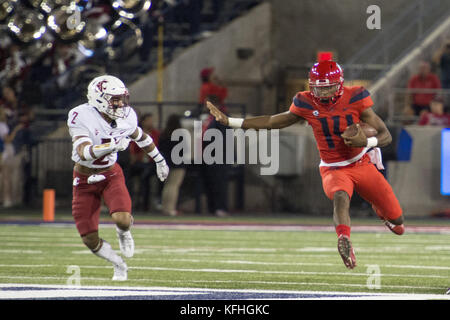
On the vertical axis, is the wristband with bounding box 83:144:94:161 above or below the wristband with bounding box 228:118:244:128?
below

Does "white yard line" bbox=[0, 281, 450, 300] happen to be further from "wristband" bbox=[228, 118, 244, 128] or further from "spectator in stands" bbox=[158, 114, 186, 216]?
"spectator in stands" bbox=[158, 114, 186, 216]

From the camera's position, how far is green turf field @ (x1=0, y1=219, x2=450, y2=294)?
8938 millimetres

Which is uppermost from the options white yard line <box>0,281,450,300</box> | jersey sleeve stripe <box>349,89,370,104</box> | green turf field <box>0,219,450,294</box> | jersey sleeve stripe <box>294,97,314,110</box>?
jersey sleeve stripe <box>349,89,370,104</box>

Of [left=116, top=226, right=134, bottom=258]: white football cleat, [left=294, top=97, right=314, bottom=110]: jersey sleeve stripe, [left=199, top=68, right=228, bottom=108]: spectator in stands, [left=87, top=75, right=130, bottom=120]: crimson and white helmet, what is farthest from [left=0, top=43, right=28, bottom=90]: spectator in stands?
[left=294, top=97, right=314, bottom=110]: jersey sleeve stripe

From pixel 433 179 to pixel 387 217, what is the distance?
10172 mm

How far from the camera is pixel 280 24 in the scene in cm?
2430

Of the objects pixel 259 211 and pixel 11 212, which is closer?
pixel 11 212

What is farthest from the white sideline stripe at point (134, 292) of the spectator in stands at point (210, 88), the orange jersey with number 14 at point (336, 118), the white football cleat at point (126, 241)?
the spectator in stands at point (210, 88)

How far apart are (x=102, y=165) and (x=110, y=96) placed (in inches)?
23.9

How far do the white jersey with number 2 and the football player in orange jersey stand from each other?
775 millimetres

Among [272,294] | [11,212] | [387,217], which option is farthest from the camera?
[11,212]

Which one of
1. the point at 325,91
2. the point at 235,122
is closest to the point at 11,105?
the point at 235,122
